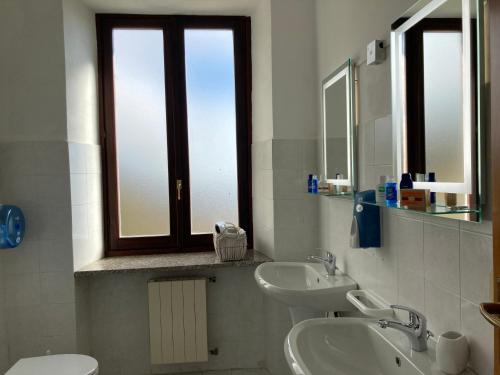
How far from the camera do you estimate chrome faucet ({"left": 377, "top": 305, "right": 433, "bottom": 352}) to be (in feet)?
4.24

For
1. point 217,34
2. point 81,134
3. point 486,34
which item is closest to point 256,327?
Result: point 81,134

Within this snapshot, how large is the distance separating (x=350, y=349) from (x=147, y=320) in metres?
1.74

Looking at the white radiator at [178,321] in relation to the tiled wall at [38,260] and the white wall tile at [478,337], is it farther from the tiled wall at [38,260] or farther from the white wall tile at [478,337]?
the white wall tile at [478,337]

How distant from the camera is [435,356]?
127 centimetres

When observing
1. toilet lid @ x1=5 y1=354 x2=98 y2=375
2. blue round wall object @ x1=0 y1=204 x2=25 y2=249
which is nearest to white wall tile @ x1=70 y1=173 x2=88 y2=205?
blue round wall object @ x1=0 y1=204 x2=25 y2=249

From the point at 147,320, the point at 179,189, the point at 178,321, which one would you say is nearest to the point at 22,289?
the point at 147,320

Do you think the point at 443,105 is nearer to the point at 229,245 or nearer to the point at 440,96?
the point at 440,96

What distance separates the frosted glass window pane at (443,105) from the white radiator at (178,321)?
74.3 inches

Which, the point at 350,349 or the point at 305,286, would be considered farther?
the point at 305,286

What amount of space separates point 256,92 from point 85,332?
2005 millimetres

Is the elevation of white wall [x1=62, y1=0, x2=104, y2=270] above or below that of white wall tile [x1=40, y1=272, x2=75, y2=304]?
above

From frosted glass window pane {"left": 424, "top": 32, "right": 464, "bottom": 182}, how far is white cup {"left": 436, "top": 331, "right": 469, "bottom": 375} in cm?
45

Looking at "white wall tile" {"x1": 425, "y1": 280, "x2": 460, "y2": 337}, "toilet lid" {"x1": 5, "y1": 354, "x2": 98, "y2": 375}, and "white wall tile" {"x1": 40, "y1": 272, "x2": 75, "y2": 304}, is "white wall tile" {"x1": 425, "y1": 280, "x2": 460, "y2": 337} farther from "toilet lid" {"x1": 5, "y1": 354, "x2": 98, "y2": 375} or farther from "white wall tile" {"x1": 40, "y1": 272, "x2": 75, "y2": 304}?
"white wall tile" {"x1": 40, "y1": 272, "x2": 75, "y2": 304}

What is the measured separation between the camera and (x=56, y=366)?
2.10 metres
